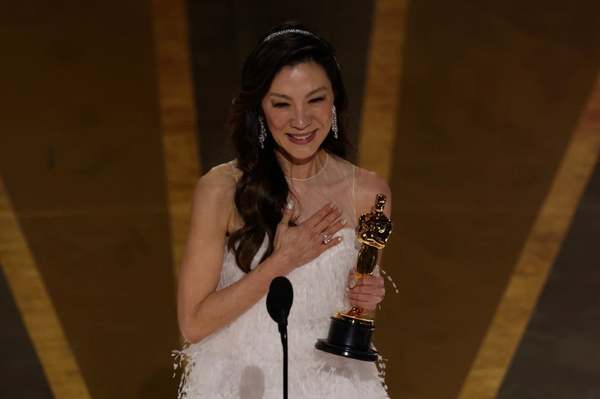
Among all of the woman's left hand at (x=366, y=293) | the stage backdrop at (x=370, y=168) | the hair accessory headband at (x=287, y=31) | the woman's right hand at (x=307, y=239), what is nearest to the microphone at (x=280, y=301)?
the woman's right hand at (x=307, y=239)

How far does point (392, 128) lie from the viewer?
462 cm

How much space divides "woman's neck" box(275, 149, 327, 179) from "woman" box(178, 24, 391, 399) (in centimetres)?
8

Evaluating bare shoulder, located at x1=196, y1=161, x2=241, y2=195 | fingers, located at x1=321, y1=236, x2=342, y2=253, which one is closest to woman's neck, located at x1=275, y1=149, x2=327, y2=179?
bare shoulder, located at x1=196, y1=161, x2=241, y2=195

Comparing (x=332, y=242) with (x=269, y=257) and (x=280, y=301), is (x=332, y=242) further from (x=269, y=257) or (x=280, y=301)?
(x=280, y=301)

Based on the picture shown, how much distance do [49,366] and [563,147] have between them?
7.95 feet

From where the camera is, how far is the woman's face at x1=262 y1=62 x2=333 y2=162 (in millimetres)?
2336

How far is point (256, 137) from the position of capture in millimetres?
2482

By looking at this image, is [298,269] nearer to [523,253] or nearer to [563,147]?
[523,253]

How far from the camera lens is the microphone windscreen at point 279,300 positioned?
1753mm

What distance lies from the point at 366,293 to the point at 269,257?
239mm

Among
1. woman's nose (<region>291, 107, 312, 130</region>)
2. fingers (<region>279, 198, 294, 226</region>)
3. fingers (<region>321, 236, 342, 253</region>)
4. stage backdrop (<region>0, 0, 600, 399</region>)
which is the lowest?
stage backdrop (<region>0, 0, 600, 399</region>)

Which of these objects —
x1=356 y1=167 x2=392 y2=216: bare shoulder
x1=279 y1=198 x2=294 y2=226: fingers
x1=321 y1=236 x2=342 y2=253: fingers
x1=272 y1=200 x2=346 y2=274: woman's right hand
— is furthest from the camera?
x1=356 y1=167 x2=392 y2=216: bare shoulder

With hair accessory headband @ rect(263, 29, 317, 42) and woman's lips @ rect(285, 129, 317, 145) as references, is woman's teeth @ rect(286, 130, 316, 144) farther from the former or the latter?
hair accessory headband @ rect(263, 29, 317, 42)

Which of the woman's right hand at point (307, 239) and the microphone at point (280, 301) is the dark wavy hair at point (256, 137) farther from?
the microphone at point (280, 301)
